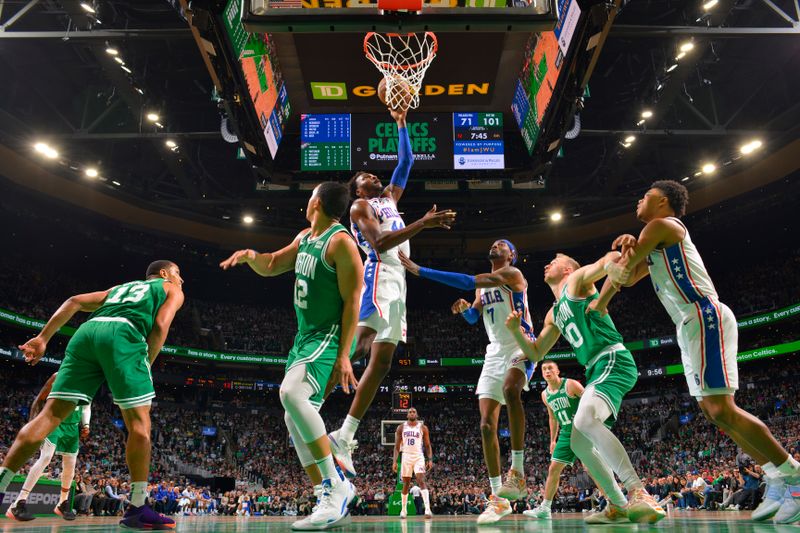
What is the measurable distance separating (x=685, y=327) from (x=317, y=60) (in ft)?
28.2

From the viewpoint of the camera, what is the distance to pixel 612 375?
545 centimetres

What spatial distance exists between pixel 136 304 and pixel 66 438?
5.09m

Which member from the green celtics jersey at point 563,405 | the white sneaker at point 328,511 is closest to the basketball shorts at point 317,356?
the white sneaker at point 328,511

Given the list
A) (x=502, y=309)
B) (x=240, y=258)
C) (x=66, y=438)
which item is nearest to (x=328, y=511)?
(x=240, y=258)

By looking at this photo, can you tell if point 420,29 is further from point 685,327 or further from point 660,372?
point 660,372

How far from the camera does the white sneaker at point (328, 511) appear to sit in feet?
12.7

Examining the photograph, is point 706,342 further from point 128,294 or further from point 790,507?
point 128,294

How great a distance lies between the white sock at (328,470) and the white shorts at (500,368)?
2785mm

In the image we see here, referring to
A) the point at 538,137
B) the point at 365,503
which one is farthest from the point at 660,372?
the point at 538,137

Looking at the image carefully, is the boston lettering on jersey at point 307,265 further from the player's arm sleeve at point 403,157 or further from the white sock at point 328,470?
the player's arm sleeve at point 403,157

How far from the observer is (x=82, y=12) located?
12.8 m

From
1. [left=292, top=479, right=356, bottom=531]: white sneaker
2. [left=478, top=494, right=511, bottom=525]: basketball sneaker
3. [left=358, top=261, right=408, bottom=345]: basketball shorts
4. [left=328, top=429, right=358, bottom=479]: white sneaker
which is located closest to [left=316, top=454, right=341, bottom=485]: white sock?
[left=292, top=479, right=356, bottom=531]: white sneaker

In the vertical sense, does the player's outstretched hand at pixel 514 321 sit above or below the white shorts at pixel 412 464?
above

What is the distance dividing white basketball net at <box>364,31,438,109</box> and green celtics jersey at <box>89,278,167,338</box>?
146 inches
